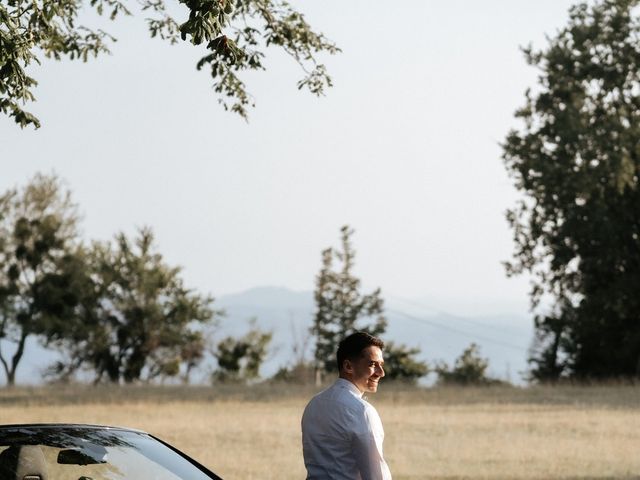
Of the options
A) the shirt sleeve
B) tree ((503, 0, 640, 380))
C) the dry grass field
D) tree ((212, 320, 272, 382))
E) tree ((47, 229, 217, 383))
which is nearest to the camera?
the shirt sleeve

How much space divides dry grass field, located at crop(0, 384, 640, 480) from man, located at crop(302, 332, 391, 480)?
12.0 m

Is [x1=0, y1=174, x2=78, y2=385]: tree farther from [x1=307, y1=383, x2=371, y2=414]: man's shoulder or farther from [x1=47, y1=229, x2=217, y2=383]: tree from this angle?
[x1=307, y1=383, x2=371, y2=414]: man's shoulder

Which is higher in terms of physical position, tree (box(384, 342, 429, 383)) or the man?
tree (box(384, 342, 429, 383))

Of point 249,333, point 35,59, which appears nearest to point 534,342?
point 249,333

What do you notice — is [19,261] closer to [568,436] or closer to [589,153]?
[589,153]

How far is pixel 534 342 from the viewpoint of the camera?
7000cm

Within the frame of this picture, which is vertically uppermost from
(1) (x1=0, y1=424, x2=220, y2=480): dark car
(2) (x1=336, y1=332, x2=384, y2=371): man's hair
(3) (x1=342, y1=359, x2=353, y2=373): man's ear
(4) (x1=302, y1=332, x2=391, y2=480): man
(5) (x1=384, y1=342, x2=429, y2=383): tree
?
(5) (x1=384, y1=342, x2=429, y2=383): tree

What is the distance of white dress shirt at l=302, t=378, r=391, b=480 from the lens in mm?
6543

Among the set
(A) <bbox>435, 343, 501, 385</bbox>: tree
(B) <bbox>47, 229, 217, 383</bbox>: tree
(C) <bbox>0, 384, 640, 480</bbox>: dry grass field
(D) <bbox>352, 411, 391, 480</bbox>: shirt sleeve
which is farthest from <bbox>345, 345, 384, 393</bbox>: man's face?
(A) <bbox>435, 343, 501, 385</bbox>: tree

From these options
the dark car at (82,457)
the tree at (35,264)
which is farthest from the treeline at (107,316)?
the dark car at (82,457)

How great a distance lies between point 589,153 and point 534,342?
26.9m

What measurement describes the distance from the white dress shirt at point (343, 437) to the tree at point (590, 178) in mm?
37869

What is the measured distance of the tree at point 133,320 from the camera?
59312 mm

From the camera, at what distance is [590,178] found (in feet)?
144
